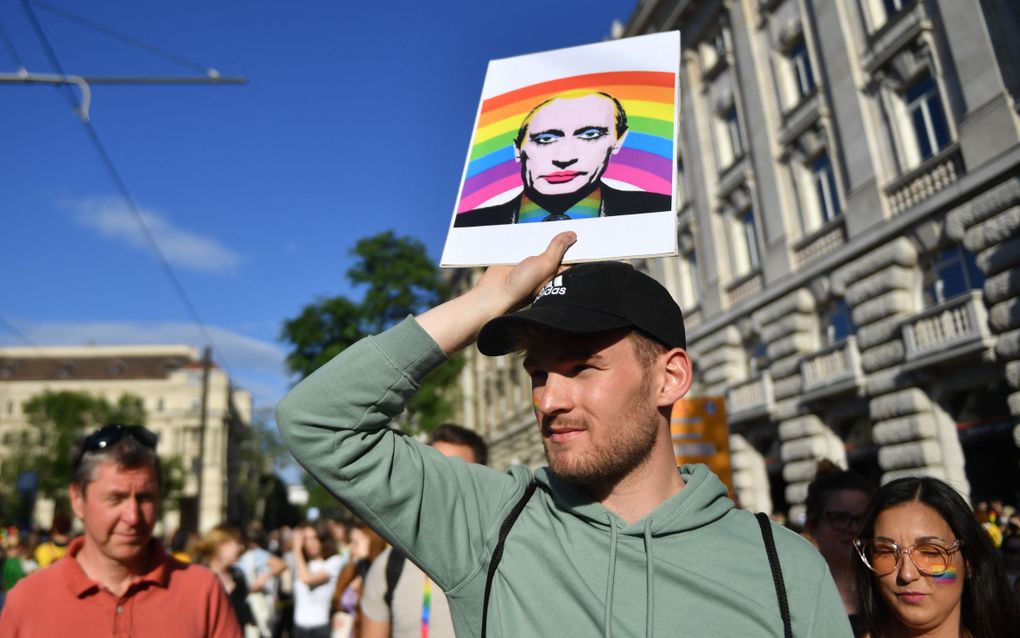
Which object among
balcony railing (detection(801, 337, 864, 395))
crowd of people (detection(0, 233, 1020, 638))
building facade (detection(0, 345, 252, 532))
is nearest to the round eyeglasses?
crowd of people (detection(0, 233, 1020, 638))

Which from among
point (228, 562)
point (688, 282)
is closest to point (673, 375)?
point (228, 562)

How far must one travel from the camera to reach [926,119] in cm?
1374

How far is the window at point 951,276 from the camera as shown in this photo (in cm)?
1256

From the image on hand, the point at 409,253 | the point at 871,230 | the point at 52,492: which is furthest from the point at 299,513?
the point at 871,230

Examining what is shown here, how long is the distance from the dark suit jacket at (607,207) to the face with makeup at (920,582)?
1.61m

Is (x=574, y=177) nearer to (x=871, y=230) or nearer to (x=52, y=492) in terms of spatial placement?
(x=871, y=230)

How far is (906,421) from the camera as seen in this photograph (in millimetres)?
13117

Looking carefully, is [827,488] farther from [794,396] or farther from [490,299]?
[794,396]

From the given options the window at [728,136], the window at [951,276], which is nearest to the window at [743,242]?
the window at [728,136]

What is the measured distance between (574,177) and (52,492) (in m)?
61.2

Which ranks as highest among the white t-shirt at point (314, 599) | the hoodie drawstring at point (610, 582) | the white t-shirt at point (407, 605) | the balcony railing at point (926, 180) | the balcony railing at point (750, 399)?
the balcony railing at point (926, 180)

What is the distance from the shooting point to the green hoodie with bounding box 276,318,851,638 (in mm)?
1591

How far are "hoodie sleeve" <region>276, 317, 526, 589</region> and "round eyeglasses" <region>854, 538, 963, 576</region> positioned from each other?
1694mm

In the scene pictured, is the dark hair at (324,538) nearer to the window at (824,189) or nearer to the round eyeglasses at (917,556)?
the round eyeglasses at (917,556)
